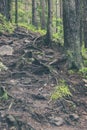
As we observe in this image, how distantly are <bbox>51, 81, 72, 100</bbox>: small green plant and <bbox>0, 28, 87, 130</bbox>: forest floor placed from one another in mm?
142

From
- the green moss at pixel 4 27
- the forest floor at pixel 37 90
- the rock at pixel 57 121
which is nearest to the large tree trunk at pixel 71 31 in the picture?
the forest floor at pixel 37 90

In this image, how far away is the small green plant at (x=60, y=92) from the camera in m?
11.4

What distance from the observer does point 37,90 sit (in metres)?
11.8

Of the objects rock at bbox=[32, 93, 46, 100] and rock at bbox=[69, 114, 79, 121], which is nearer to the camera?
rock at bbox=[69, 114, 79, 121]

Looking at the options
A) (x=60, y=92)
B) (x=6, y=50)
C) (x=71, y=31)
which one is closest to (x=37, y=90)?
(x=60, y=92)

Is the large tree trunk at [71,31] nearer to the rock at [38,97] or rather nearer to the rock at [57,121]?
the rock at [38,97]

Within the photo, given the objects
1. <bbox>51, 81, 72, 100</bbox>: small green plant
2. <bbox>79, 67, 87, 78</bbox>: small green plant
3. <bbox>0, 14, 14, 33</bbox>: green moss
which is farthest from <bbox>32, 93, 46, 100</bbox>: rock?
<bbox>0, 14, 14, 33</bbox>: green moss

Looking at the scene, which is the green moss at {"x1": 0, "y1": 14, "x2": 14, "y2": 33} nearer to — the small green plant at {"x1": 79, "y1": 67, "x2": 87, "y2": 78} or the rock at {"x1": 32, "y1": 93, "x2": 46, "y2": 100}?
the small green plant at {"x1": 79, "y1": 67, "x2": 87, "y2": 78}

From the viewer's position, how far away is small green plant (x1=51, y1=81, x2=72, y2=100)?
1138cm

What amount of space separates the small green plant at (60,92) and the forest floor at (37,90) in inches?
5.6

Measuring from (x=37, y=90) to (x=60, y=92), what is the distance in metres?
0.81

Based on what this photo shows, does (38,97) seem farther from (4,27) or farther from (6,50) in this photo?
(4,27)

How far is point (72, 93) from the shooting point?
12086 mm

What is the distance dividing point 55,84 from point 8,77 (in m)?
1.70
